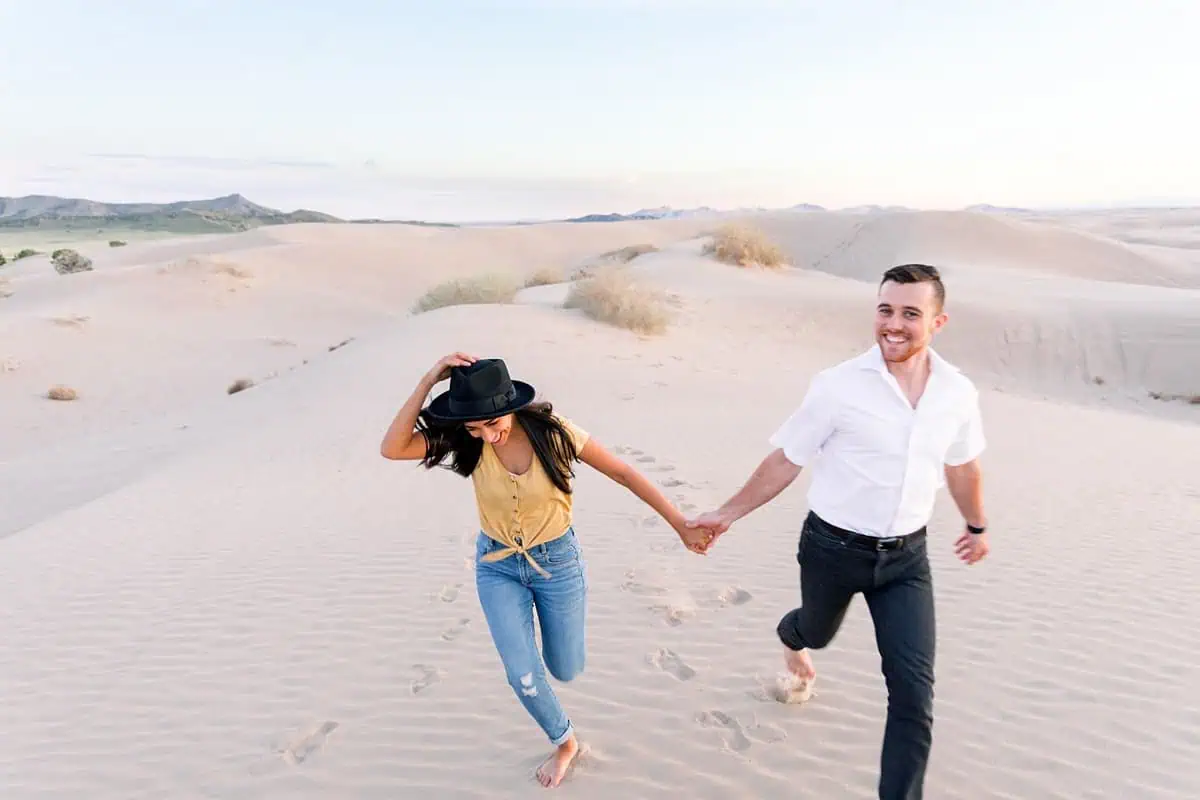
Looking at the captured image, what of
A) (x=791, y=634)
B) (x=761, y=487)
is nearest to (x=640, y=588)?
(x=791, y=634)


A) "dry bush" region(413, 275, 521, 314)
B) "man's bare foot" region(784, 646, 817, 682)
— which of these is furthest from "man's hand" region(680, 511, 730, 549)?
"dry bush" region(413, 275, 521, 314)

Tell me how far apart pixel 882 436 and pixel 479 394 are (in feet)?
4.78

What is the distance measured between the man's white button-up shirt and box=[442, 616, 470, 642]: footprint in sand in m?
2.78

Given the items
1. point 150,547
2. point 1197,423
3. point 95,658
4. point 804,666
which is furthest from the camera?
point 1197,423

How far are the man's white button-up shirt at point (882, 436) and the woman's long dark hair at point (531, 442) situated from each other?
3.01 ft

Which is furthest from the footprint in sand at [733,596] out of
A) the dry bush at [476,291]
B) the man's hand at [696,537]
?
the dry bush at [476,291]

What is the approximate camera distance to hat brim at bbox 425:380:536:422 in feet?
9.06

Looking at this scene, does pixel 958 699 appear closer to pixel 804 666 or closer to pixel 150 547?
pixel 804 666

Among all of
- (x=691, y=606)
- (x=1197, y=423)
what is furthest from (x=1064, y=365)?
(x=691, y=606)

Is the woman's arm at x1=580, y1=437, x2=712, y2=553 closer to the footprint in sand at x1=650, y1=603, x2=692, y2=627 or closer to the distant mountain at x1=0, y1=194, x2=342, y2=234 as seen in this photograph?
the footprint in sand at x1=650, y1=603, x2=692, y2=627

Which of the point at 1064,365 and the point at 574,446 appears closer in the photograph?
the point at 574,446

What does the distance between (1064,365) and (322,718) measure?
18.7 metres

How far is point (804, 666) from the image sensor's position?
12.5ft

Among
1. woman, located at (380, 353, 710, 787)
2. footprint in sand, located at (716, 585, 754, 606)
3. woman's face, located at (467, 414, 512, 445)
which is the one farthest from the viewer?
footprint in sand, located at (716, 585, 754, 606)
